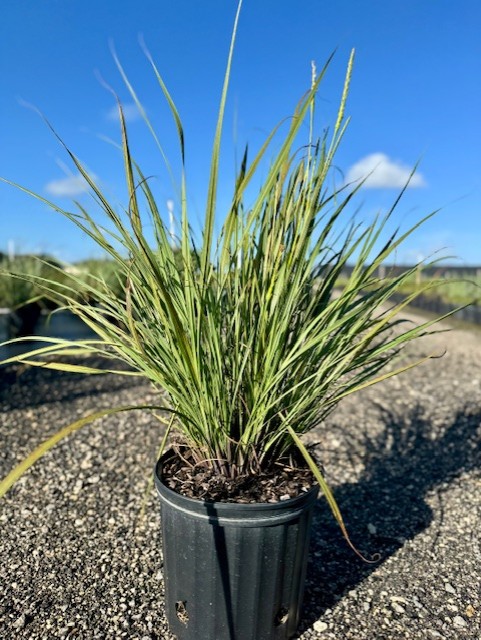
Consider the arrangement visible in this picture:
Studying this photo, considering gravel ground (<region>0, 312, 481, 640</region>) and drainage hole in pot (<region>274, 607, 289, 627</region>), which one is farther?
gravel ground (<region>0, 312, 481, 640</region>)

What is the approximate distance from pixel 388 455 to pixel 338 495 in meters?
0.61

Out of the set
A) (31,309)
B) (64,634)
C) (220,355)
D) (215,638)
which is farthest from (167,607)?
(31,309)

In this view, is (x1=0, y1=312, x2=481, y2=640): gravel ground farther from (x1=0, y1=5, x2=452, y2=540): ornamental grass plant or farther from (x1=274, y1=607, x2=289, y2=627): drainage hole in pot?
(x1=0, y1=5, x2=452, y2=540): ornamental grass plant

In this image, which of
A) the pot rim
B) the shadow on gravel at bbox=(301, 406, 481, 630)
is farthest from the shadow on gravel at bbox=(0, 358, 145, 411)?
the pot rim

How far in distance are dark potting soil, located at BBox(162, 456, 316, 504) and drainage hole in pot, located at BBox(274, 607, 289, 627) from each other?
346mm

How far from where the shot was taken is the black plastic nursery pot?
130 cm

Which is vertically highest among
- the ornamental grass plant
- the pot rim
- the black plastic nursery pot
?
the ornamental grass plant

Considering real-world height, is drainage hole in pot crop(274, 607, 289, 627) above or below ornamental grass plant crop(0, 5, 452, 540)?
below

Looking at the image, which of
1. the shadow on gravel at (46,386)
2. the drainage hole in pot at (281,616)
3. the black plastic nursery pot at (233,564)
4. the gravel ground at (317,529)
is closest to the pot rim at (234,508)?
the black plastic nursery pot at (233,564)

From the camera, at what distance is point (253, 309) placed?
141 cm

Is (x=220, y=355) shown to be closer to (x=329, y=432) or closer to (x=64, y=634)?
(x=64, y=634)

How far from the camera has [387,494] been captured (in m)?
2.47

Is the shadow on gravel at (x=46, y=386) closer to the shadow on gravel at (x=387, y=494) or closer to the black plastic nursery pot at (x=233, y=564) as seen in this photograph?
the shadow on gravel at (x=387, y=494)

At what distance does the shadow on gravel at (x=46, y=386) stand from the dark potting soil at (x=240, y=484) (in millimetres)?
2458
